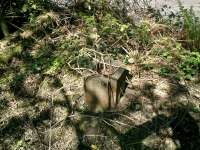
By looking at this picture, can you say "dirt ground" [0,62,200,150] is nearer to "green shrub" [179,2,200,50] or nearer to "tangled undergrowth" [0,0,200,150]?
"tangled undergrowth" [0,0,200,150]

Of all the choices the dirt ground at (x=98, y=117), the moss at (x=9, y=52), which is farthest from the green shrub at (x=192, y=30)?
the moss at (x=9, y=52)

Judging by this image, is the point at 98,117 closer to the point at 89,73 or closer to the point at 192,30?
the point at 89,73

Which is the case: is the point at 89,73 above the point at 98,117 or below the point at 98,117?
above

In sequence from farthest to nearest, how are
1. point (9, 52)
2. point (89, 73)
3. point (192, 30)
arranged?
point (9, 52) < point (192, 30) < point (89, 73)

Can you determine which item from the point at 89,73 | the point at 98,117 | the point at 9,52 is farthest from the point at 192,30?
the point at 9,52

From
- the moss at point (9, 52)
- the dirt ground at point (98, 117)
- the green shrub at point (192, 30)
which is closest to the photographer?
the dirt ground at point (98, 117)

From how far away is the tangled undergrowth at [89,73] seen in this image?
3.70 m

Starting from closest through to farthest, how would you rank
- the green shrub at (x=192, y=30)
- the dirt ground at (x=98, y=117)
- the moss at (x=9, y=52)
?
1. the dirt ground at (x=98, y=117)
2. the green shrub at (x=192, y=30)
3. the moss at (x=9, y=52)

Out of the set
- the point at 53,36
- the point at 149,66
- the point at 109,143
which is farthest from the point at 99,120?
the point at 53,36

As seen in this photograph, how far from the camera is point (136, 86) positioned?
4.19m

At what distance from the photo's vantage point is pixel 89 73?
380cm

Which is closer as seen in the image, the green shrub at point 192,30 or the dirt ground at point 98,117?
the dirt ground at point 98,117

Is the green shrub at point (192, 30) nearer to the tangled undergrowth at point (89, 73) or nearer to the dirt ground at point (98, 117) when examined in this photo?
the tangled undergrowth at point (89, 73)

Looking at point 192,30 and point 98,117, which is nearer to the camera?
point 98,117
